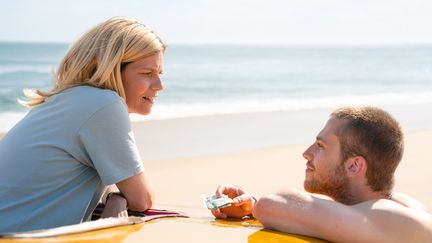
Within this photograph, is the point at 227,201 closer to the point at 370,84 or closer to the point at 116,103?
the point at 116,103

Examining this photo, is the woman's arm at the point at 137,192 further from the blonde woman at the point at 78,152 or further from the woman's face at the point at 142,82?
the woman's face at the point at 142,82

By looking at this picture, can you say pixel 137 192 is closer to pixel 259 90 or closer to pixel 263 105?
pixel 263 105

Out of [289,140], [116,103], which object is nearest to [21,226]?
[116,103]

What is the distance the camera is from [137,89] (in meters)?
4.23

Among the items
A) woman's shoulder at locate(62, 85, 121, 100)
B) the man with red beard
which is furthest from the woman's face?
the man with red beard

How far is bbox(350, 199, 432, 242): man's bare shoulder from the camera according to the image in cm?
362

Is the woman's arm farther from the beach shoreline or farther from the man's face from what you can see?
the beach shoreline

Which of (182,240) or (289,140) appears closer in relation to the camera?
(182,240)

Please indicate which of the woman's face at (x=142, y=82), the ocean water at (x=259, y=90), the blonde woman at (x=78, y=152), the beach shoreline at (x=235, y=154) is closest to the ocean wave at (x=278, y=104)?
the ocean water at (x=259, y=90)

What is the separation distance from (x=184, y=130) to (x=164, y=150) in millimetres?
2145

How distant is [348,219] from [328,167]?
37cm

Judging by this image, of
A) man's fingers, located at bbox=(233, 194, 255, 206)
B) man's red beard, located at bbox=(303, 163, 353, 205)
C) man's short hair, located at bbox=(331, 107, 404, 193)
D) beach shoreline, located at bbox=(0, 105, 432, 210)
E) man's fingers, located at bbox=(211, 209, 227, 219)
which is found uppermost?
man's short hair, located at bbox=(331, 107, 404, 193)

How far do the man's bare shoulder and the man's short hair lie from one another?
0.17 metres

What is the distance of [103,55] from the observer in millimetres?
4000
